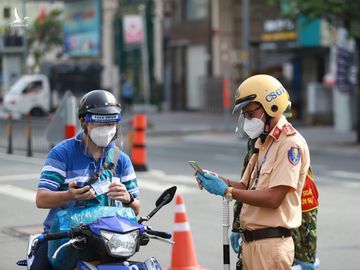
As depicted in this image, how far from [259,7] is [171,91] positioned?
9261 mm

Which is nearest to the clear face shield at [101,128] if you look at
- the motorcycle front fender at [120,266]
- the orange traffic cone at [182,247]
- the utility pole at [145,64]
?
the motorcycle front fender at [120,266]

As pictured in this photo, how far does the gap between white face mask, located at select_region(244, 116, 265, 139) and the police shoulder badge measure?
217 millimetres

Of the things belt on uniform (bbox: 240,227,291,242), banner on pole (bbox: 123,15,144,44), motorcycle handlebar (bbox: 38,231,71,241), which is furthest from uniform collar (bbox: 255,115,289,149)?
banner on pole (bbox: 123,15,144,44)

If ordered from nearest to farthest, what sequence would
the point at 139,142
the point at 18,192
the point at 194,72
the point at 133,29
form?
the point at 18,192 → the point at 139,142 → the point at 133,29 → the point at 194,72

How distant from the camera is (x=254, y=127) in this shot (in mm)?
5117

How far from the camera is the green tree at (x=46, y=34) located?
190 ft

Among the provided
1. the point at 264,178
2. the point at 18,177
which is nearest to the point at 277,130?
the point at 264,178

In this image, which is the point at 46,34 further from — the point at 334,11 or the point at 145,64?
the point at 334,11

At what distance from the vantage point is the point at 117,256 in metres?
4.89

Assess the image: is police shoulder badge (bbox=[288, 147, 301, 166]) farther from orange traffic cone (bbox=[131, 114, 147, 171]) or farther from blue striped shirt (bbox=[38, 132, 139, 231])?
orange traffic cone (bbox=[131, 114, 147, 171])

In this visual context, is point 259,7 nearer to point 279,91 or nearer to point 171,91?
point 171,91

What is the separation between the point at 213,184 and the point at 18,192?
9299 mm

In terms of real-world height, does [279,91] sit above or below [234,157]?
above

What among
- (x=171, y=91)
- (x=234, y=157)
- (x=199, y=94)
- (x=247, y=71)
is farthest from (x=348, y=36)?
(x=171, y=91)
